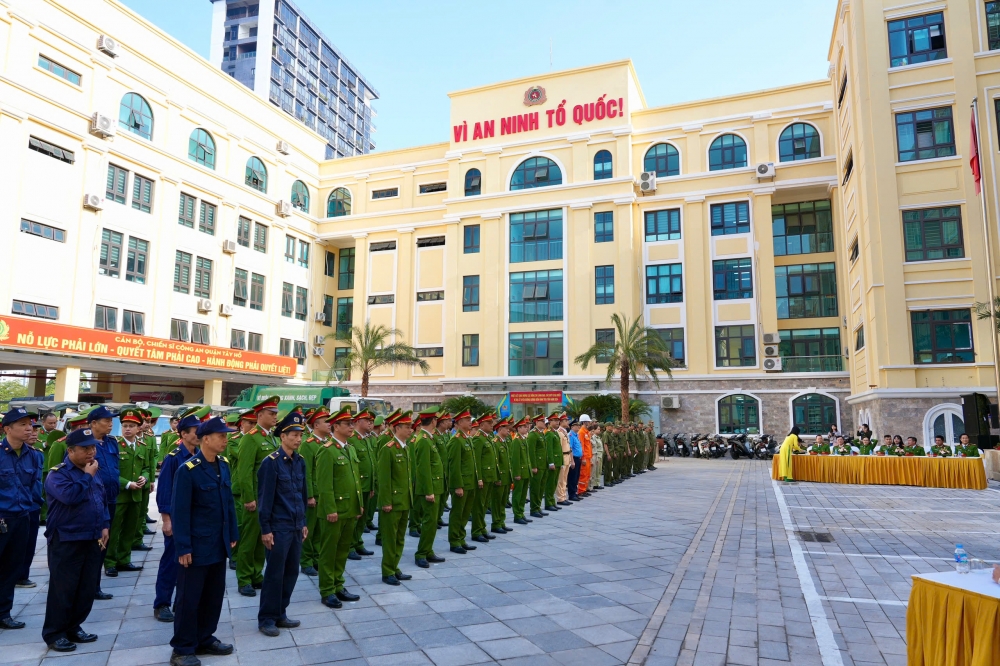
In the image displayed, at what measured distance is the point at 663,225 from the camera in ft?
119

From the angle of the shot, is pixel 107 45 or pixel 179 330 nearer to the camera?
pixel 107 45

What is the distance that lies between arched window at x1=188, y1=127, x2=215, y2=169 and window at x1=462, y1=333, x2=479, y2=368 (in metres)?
16.5

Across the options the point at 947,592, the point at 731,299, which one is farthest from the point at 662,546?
the point at 731,299

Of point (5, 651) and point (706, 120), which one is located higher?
point (706, 120)

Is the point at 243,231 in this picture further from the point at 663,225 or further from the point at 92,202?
the point at 663,225

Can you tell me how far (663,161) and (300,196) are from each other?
22.4 meters

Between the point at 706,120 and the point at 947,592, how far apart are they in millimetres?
35685

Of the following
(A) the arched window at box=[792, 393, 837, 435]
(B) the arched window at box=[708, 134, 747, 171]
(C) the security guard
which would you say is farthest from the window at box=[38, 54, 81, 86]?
(A) the arched window at box=[792, 393, 837, 435]

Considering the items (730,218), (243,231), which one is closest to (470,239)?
(243,231)

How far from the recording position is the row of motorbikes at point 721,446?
30312 mm

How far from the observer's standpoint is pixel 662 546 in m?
9.21

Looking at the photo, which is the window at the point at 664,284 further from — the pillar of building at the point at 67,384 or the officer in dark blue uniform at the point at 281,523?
the officer in dark blue uniform at the point at 281,523

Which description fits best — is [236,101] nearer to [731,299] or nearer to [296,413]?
[731,299]

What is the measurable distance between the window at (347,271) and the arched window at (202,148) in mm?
11313
